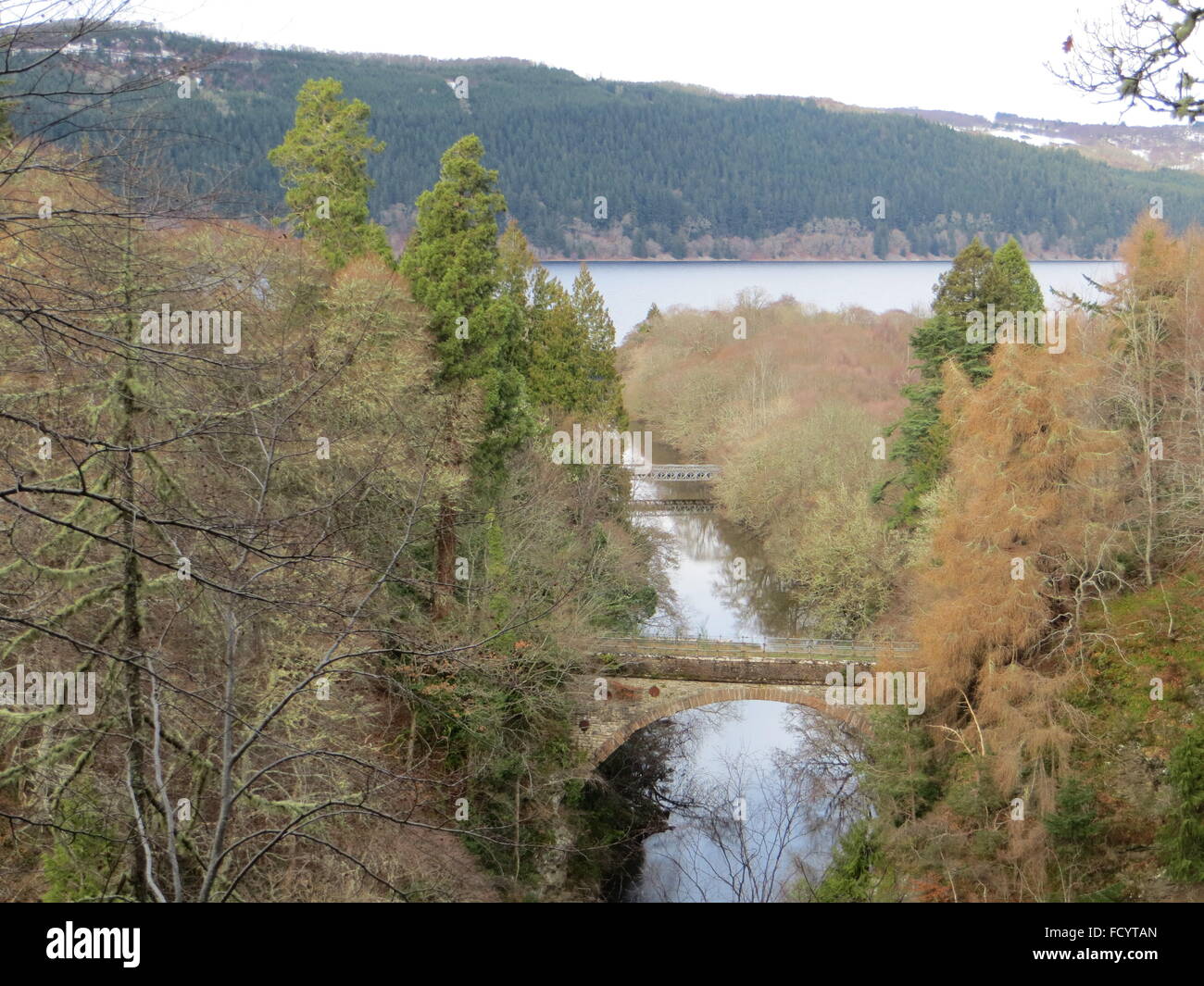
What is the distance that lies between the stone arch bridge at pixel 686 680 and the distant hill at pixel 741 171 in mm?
50232

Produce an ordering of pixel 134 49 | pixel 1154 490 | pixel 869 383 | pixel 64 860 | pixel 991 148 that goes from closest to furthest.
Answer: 1. pixel 134 49
2. pixel 64 860
3. pixel 1154 490
4. pixel 869 383
5. pixel 991 148

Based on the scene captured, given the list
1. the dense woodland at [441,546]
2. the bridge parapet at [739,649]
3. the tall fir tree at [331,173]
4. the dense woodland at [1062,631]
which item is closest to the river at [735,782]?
the dense woodland at [441,546]

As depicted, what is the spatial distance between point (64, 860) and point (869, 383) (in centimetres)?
3582

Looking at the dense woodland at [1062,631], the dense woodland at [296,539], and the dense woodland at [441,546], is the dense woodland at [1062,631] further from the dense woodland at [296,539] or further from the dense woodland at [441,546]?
the dense woodland at [296,539]

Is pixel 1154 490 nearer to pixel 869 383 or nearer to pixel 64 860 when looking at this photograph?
pixel 64 860

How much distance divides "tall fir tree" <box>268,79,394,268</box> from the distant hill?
137ft

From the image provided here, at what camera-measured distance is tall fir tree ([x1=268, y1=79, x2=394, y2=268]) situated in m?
23.2

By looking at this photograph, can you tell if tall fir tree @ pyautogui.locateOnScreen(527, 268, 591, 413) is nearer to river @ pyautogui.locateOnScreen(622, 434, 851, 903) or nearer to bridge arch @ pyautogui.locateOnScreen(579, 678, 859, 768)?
river @ pyautogui.locateOnScreen(622, 434, 851, 903)

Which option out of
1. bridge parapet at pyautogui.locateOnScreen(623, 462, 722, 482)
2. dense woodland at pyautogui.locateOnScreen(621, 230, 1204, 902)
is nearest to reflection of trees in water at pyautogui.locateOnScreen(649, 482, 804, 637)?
bridge parapet at pyautogui.locateOnScreen(623, 462, 722, 482)

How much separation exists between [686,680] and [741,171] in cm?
7396

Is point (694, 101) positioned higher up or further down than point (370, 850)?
higher up

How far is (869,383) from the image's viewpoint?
41375mm

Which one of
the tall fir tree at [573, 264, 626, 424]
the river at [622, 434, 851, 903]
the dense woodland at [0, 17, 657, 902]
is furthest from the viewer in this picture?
the tall fir tree at [573, 264, 626, 424]

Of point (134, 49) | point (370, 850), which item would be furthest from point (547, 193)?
point (134, 49)
